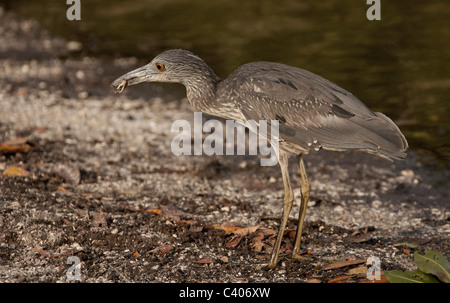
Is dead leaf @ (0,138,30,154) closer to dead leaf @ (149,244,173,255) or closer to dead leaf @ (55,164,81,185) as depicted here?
dead leaf @ (55,164,81,185)

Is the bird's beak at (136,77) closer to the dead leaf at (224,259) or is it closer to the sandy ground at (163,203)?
the sandy ground at (163,203)

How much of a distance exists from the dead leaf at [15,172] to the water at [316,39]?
5.52 m

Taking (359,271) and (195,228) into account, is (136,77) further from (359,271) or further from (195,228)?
(359,271)

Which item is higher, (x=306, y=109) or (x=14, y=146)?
(x=306, y=109)

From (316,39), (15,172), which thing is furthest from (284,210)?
(316,39)

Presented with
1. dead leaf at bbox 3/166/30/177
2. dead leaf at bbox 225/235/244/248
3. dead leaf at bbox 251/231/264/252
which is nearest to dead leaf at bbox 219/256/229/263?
dead leaf at bbox 225/235/244/248

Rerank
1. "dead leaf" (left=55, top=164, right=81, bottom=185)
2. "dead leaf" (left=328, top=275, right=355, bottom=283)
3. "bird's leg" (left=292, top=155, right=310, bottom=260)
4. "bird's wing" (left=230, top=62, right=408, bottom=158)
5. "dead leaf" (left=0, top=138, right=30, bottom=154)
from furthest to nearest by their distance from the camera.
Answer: "dead leaf" (left=0, top=138, right=30, bottom=154), "dead leaf" (left=55, top=164, right=81, bottom=185), "bird's leg" (left=292, top=155, right=310, bottom=260), "bird's wing" (left=230, top=62, right=408, bottom=158), "dead leaf" (left=328, top=275, right=355, bottom=283)

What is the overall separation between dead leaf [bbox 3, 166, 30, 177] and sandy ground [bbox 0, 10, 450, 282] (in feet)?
0.07

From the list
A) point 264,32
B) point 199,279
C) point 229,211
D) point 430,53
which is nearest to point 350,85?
point 430,53

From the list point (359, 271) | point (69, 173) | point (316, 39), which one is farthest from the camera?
point (316, 39)

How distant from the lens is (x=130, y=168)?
9.20 meters

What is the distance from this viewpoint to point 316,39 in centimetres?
1556

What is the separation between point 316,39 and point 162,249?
33.0ft

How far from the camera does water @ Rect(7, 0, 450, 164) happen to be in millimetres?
12023
